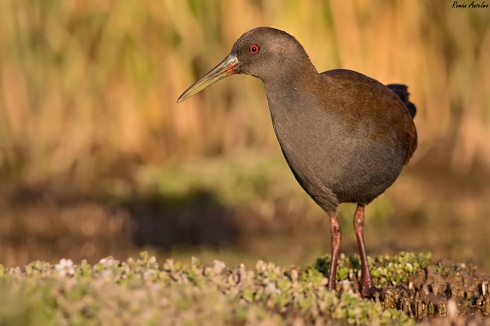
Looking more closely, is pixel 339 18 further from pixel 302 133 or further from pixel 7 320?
pixel 7 320

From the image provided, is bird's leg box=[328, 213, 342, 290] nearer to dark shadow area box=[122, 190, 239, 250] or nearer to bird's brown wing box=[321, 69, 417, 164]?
bird's brown wing box=[321, 69, 417, 164]

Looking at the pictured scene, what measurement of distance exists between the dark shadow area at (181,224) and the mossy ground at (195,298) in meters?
4.23

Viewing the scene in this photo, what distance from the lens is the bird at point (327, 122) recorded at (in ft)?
20.0

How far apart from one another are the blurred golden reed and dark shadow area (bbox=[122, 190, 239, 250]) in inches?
42.9

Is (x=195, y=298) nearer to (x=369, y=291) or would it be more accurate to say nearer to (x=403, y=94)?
(x=369, y=291)

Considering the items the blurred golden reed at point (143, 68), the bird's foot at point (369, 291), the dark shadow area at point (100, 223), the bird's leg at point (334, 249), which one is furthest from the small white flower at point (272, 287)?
the blurred golden reed at point (143, 68)

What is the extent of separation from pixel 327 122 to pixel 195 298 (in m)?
1.95

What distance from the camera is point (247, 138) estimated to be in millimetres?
12297

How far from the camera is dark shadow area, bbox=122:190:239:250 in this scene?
10570 millimetres

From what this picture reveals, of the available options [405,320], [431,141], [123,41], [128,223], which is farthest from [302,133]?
[431,141]

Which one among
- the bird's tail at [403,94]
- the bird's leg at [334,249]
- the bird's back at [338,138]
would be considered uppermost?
the bird's tail at [403,94]

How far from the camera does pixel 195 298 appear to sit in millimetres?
4547

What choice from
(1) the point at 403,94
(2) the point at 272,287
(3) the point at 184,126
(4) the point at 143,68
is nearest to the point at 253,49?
(1) the point at 403,94

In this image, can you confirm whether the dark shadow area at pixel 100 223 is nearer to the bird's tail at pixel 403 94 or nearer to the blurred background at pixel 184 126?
the blurred background at pixel 184 126
